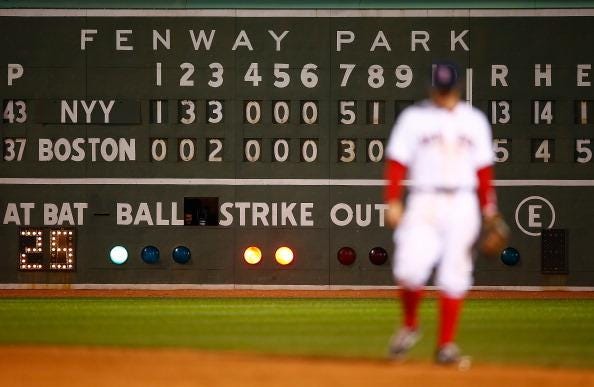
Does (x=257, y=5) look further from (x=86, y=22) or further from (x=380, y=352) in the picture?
(x=380, y=352)

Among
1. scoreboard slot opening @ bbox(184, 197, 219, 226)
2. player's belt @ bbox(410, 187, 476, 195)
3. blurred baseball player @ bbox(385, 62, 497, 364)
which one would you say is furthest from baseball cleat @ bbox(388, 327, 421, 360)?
scoreboard slot opening @ bbox(184, 197, 219, 226)

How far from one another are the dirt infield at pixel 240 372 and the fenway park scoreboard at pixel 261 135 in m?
7.78

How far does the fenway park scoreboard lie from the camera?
16750 millimetres

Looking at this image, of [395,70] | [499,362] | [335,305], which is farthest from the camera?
[395,70]

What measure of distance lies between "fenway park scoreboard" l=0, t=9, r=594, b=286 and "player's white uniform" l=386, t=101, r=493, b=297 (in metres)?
8.47

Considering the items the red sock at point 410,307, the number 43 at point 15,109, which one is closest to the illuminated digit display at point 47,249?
the number 43 at point 15,109

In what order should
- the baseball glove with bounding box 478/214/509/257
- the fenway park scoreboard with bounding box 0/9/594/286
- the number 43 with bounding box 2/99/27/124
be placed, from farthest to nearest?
the number 43 with bounding box 2/99/27/124 → the fenway park scoreboard with bounding box 0/9/594/286 → the baseball glove with bounding box 478/214/509/257

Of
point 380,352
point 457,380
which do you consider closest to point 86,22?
point 380,352

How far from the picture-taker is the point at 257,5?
671 inches

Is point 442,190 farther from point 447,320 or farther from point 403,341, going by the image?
point 403,341

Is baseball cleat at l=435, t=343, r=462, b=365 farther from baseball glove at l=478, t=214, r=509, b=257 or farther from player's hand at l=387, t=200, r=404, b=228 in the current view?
player's hand at l=387, t=200, r=404, b=228

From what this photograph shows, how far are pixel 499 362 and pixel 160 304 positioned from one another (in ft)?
22.5

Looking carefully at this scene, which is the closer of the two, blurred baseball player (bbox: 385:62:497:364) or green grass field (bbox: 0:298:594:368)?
blurred baseball player (bbox: 385:62:497:364)

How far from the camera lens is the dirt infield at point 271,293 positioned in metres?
16.8
